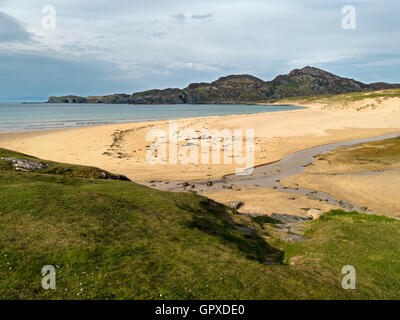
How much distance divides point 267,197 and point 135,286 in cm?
1905

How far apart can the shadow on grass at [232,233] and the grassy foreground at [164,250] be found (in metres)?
0.07

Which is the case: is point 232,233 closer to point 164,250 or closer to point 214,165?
point 164,250

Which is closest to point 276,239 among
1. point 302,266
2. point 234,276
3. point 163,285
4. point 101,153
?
point 302,266

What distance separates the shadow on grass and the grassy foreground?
0.07 m

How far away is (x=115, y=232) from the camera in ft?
40.7

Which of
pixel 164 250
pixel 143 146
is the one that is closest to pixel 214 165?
pixel 143 146

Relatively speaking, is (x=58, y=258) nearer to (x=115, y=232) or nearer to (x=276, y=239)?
(x=115, y=232)

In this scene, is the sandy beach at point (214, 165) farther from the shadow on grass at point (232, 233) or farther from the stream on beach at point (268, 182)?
the shadow on grass at point (232, 233)

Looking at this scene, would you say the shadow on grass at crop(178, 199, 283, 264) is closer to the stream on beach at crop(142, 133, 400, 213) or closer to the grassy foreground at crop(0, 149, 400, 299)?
the grassy foreground at crop(0, 149, 400, 299)

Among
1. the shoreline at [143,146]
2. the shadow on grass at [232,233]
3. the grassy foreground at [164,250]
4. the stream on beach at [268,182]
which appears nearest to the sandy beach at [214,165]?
the shoreline at [143,146]

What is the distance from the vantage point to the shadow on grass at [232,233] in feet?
44.3

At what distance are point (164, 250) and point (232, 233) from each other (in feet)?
16.3

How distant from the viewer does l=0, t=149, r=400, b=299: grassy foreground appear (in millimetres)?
9172

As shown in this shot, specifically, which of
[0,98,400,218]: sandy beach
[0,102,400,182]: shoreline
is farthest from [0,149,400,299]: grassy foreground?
[0,102,400,182]: shoreline
